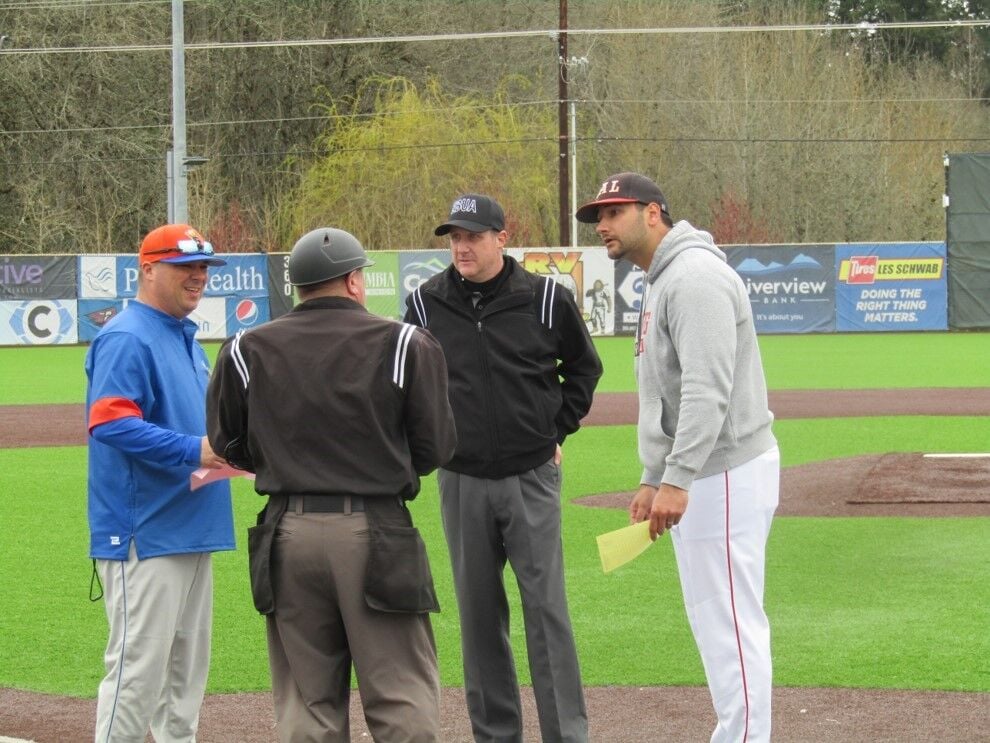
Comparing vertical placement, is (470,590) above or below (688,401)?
below

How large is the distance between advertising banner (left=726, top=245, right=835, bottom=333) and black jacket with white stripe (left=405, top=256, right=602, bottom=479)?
32.4 meters

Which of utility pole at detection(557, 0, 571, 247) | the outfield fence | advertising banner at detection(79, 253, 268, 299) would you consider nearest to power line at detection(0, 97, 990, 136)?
utility pole at detection(557, 0, 571, 247)

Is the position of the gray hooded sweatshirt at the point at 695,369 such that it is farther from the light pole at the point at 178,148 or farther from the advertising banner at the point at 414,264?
the advertising banner at the point at 414,264

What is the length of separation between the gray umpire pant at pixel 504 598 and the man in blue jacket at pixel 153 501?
97 centimetres

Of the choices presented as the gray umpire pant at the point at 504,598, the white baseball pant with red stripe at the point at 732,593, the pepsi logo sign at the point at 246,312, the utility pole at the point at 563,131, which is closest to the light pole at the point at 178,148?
the pepsi logo sign at the point at 246,312

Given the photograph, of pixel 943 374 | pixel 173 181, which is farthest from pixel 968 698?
pixel 173 181

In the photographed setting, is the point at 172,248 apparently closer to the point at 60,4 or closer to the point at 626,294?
the point at 626,294

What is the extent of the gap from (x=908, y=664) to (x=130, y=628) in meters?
3.78

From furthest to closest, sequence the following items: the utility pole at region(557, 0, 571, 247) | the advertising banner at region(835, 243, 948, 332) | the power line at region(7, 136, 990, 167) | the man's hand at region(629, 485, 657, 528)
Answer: the power line at region(7, 136, 990, 167) → the utility pole at region(557, 0, 571, 247) → the advertising banner at region(835, 243, 948, 332) → the man's hand at region(629, 485, 657, 528)

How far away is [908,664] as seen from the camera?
697 centimetres

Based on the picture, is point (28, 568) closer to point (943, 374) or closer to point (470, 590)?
point (470, 590)

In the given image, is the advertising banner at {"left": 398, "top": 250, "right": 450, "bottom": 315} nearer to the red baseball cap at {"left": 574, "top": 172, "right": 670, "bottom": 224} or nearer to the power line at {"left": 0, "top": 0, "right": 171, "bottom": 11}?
the power line at {"left": 0, "top": 0, "right": 171, "bottom": 11}

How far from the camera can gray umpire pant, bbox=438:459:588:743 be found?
18.1 feet

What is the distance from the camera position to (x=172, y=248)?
507 cm
